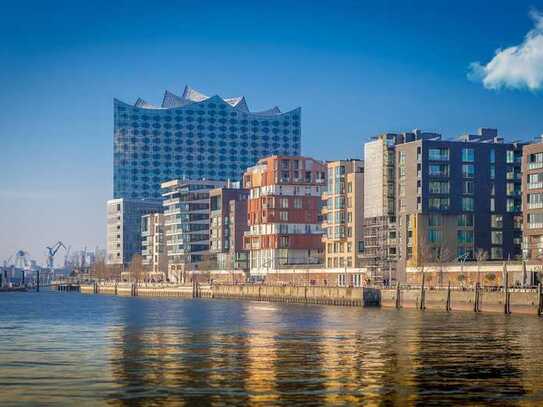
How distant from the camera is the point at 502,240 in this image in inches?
7726

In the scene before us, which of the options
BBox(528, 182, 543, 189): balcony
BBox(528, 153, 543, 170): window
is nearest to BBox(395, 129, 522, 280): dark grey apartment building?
BBox(528, 182, 543, 189): balcony

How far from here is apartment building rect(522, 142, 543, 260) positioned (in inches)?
6678

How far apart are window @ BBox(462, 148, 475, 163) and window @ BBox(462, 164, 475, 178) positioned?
2.75ft

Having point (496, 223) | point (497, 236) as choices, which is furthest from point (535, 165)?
point (497, 236)

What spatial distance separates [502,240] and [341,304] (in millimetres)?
34502

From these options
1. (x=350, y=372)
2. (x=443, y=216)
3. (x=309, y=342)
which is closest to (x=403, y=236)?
(x=443, y=216)

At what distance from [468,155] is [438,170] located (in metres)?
5.94

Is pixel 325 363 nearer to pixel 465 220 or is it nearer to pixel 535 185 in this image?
pixel 535 185

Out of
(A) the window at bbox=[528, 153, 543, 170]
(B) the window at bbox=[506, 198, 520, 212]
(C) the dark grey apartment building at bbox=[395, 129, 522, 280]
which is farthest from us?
(B) the window at bbox=[506, 198, 520, 212]

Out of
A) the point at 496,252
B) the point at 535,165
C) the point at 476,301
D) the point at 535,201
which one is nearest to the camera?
the point at 476,301

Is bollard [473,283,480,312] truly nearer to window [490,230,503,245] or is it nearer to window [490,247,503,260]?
window [490,247,503,260]

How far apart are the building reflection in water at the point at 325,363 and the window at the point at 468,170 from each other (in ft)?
272

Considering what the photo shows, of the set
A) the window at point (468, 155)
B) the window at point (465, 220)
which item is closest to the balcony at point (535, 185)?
the window at point (465, 220)

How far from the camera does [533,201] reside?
171 metres
